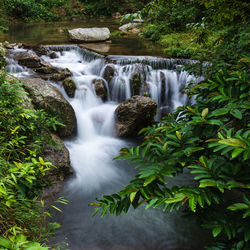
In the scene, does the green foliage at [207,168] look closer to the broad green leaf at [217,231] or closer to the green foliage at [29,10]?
the broad green leaf at [217,231]

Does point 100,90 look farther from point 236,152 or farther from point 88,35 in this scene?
point 236,152

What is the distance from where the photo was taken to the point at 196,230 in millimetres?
3240

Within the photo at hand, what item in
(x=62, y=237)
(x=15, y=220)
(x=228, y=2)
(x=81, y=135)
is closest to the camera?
(x=15, y=220)

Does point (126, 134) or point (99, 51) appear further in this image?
point (99, 51)

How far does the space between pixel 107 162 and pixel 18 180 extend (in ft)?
9.87

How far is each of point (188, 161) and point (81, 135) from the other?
14.7ft

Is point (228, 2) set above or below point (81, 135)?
above

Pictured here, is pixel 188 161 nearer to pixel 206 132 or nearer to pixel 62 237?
pixel 206 132

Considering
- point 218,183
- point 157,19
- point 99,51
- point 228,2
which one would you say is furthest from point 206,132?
point 157,19

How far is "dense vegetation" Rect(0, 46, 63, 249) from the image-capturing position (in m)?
1.65

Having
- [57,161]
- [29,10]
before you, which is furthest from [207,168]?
[29,10]

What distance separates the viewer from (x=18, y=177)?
1877 millimetres

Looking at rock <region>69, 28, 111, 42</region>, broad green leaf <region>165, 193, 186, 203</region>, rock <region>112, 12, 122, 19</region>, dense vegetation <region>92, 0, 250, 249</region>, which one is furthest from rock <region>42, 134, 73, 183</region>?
rock <region>112, 12, 122, 19</region>

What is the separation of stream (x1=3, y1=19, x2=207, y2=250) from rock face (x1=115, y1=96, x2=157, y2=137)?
270mm
